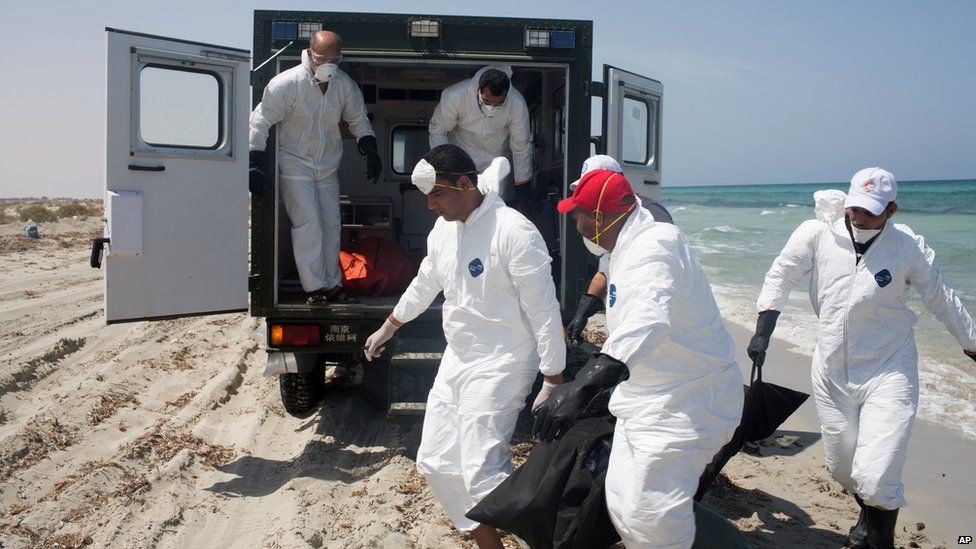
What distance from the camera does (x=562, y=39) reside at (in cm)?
609

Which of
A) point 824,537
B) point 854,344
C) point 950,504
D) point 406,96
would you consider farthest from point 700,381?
point 406,96

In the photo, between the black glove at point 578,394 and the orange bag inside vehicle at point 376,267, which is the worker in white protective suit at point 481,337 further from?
the orange bag inside vehicle at point 376,267

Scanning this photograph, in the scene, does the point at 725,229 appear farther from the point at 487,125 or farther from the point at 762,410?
the point at 762,410

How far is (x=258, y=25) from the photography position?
6.01m

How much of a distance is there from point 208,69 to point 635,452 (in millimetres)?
3897

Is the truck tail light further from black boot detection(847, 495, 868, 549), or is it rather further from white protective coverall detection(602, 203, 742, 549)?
black boot detection(847, 495, 868, 549)

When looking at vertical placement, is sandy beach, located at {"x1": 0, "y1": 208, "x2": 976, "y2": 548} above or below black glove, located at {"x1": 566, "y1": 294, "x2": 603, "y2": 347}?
below

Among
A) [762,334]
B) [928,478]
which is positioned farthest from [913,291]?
[762,334]

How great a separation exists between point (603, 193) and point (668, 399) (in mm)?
811

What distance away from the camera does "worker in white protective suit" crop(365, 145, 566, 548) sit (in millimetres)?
3916

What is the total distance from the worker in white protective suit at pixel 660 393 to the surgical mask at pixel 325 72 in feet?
10.7

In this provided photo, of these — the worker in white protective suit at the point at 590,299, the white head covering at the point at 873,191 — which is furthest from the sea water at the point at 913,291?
the white head covering at the point at 873,191

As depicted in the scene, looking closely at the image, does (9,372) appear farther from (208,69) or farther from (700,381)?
(700,381)

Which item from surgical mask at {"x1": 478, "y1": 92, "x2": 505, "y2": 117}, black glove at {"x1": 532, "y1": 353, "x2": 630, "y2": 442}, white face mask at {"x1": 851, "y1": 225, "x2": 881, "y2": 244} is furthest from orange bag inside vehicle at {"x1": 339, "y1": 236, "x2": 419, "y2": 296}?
black glove at {"x1": 532, "y1": 353, "x2": 630, "y2": 442}
